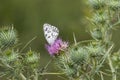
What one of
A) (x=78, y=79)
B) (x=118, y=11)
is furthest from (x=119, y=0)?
(x=78, y=79)

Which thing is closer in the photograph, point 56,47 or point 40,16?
point 56,47

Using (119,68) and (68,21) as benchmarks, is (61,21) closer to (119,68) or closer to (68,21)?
(68,21)

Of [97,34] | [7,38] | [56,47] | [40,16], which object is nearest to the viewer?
[7,38]

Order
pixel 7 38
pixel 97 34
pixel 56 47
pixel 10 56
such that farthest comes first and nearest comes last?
pixel 97 34 < pixel 56 47 < pixel 7 38 < pixel 10 56

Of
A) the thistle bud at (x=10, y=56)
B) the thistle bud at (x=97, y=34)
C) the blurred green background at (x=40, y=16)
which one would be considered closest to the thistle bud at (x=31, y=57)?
the thistle bud at (x=10, y=56)

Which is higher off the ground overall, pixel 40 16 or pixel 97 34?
pixel 40 16

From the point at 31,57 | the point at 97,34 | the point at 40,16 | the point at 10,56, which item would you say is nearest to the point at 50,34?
the point at 31,57

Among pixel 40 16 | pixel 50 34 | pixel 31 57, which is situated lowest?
pixel 31 57

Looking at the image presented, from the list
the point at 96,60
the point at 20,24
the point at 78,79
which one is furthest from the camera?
the point at 20,24

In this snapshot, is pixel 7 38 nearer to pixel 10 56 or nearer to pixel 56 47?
pixel 10 56
